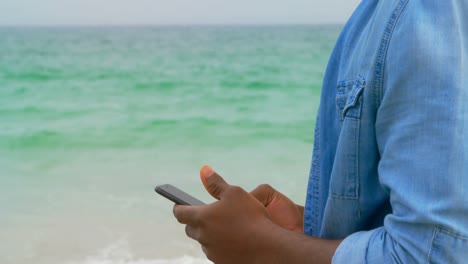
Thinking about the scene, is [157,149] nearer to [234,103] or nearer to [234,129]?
[234,129]

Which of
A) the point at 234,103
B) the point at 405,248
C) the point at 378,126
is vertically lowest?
the point at 234,103

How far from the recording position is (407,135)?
0.79 m

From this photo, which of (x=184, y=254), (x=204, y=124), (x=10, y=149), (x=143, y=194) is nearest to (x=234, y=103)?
(x=204, y=124)

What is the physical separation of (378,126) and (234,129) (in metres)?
8.14

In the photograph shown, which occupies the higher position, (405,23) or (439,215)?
(405,23)

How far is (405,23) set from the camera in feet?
2.68

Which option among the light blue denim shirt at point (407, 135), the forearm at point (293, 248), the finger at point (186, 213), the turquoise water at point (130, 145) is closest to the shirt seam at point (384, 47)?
the light blue denim shirt at point (407, 135)

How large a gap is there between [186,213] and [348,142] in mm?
287

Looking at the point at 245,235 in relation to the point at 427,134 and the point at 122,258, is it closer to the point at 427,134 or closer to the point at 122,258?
the point at 427,134

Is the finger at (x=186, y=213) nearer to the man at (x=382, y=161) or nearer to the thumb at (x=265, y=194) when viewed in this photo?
the man at (x=382, y=161)

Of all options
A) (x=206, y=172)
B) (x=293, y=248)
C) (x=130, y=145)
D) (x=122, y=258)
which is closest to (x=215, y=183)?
(x=206, y=172)

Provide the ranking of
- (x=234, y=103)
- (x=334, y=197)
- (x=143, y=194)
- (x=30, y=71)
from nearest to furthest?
(x=334, y=197) < (x=143, y=194) < (x=234, y=103) < (x=30, y=71)

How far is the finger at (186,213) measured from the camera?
39.6 inches

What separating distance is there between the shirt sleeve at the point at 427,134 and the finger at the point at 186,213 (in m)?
0.30
